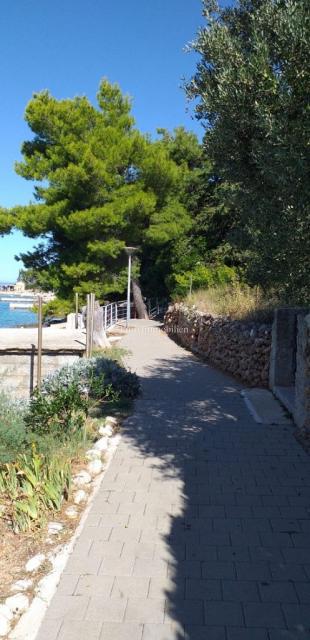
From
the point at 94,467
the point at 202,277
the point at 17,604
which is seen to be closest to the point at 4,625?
the point at 17,604

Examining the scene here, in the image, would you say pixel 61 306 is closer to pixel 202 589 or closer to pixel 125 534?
pixel 125 534

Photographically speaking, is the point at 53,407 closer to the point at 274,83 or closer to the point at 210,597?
the point at 210,597

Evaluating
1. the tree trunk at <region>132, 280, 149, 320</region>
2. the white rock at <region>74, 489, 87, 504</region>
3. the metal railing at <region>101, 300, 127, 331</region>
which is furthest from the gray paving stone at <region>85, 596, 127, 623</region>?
the tree trunk at <region>132, 280, 149, 320</region>

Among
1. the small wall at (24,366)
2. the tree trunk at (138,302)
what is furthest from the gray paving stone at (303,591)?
the tree trunk at (138,302)

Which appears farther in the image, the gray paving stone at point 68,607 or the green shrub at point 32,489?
the green shrub at point 32,489

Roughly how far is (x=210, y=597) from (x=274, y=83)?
3.77m

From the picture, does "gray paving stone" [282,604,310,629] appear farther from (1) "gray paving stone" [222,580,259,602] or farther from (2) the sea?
(2) the sea

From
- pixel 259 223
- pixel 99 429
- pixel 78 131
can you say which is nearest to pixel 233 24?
pixel 259 223

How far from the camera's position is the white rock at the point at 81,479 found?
473 cm

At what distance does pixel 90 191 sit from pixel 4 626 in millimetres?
21083

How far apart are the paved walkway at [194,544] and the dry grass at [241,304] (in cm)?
481

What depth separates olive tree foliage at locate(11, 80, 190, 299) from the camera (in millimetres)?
21969

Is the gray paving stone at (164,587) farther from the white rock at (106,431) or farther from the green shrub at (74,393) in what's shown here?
the white rock at (106,431)

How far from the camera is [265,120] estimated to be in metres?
3.99
